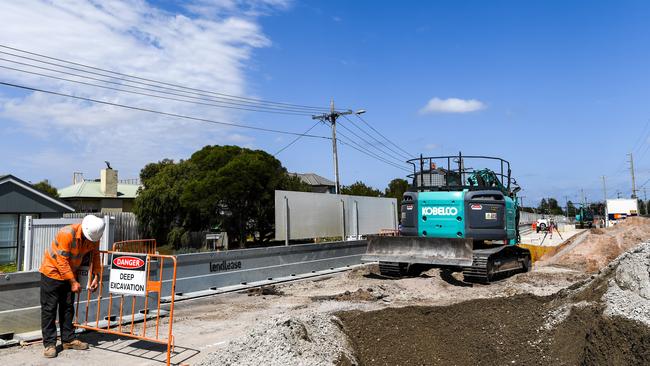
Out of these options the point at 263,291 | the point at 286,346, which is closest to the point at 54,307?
the point at 286,346

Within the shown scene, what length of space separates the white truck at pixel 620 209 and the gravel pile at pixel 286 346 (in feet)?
168

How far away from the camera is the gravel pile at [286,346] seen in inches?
208

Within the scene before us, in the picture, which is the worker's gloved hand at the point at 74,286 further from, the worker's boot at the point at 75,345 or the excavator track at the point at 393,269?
the excavator track at the point at 393,269

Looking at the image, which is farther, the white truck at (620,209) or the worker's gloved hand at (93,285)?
the white truck at (620,209)

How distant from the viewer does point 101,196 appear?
6081cm

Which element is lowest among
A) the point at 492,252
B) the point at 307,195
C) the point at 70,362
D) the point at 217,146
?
the point at 70,362

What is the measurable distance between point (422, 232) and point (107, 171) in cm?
5557

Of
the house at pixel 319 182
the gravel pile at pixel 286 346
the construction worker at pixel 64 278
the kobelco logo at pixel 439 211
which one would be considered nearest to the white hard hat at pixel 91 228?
the construction worker at pixel 64 278

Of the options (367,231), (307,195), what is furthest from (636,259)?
(367,231)

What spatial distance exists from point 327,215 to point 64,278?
39.3 ft

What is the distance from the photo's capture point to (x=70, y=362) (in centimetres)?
611

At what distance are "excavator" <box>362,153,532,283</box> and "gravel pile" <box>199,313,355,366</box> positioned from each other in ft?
22.5

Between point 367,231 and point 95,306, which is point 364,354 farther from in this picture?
point 367,231

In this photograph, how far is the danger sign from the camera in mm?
6785
